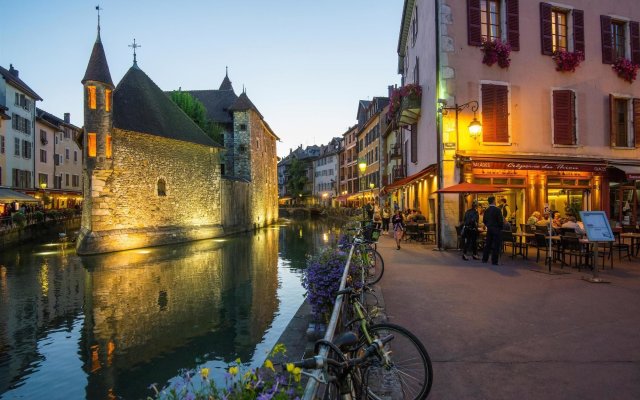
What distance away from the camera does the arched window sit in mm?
25328

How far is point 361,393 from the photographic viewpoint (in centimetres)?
275

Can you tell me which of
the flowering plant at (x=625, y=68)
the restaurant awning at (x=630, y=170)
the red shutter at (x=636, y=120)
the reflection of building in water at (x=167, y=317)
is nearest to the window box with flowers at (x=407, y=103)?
the flowering plant at (x=625, y=68)

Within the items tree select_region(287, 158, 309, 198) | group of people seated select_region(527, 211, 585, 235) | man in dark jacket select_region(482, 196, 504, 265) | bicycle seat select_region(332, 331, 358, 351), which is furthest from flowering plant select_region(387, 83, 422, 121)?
tree select_region(287, 158, 309, 198)

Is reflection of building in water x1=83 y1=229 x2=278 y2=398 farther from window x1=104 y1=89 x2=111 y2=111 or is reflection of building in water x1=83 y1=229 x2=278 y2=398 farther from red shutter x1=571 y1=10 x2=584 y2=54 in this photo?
red shutter x1=571 y1=10 x2=584 y2=54

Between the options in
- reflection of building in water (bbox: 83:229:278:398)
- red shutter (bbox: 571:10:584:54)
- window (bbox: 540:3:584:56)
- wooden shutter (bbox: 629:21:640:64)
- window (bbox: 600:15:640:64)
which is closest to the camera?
reflection of building in water (bbox: 83:229:278:398)

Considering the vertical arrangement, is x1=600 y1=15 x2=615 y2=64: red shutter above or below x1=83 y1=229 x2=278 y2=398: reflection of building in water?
above

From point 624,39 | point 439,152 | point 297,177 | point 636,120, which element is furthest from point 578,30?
point 297,177

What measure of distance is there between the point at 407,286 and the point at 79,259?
16261 mm

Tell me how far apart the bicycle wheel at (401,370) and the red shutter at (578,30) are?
16.2m

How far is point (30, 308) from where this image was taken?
9789 mm

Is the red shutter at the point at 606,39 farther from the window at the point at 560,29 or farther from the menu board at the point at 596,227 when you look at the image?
the menu board at the point at 596,227

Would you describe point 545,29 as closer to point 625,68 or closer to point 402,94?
point 625,68

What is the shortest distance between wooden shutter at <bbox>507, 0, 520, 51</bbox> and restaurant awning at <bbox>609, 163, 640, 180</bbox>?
5604 millimetres

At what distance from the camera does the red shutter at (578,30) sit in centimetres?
1531
